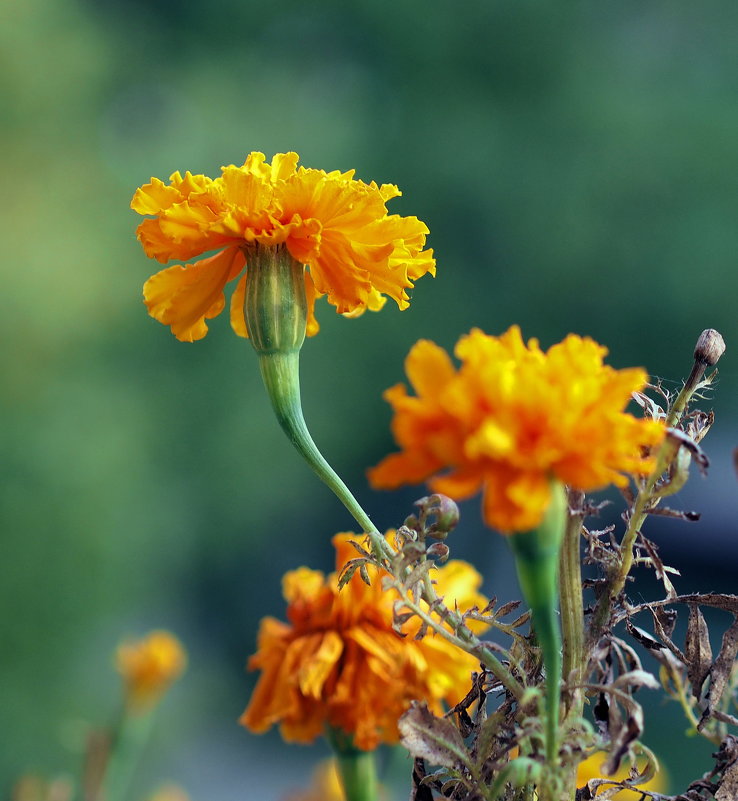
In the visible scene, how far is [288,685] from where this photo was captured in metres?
0.37

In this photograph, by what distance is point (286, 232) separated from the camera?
0.34 m

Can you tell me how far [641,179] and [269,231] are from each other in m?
3.57

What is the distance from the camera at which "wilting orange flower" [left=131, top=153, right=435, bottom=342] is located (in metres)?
0.34

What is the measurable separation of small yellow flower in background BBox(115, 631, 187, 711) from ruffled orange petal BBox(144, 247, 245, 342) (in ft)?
1.96

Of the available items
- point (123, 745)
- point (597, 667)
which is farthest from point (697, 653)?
point (123, 745)

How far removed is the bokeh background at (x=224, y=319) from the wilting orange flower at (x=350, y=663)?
2750mm

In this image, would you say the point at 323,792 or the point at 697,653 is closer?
the point at 697,653

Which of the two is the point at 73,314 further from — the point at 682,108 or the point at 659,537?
the point at 682,108

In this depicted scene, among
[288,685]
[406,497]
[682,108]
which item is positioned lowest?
[406,497]

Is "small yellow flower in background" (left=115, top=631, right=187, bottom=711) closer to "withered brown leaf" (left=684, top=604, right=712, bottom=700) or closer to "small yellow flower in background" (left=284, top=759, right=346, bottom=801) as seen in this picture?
"small yellow flower in background" (left=284, top=759, right=346, bottom=801)

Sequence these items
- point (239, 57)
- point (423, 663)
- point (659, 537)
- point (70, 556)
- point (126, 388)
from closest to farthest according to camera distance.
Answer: point (423, 663)
point (659, 537)
point (70, 556)
point (126, 388)
point (239, 57)

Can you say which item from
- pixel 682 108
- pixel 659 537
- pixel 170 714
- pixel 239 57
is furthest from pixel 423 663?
pixel 239 57

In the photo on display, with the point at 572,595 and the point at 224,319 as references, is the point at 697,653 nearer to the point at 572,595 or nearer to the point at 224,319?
the point at 572,595

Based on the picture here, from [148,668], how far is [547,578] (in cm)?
80
